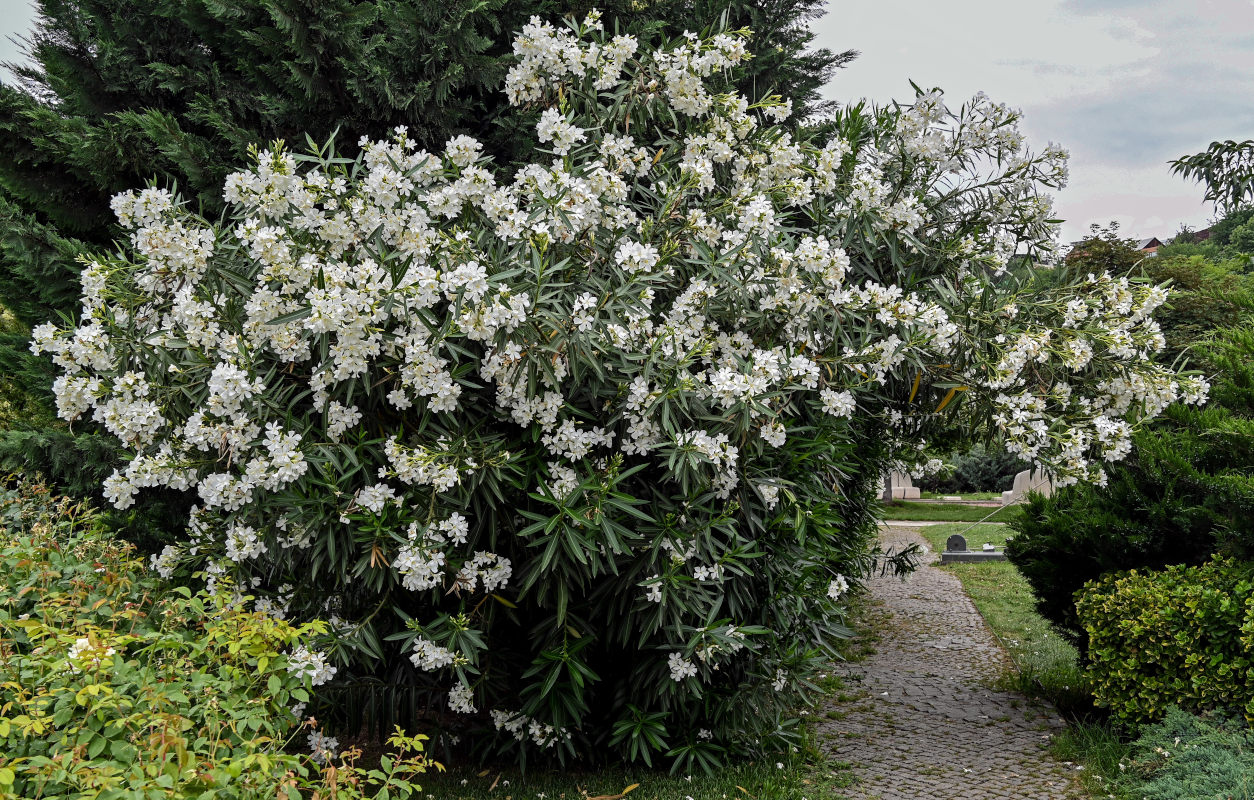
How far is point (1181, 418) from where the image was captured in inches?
180

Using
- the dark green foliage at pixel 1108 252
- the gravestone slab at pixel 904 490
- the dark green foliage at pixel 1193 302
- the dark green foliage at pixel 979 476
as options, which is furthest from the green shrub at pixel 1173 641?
the dark green foliage at pixel 979 476

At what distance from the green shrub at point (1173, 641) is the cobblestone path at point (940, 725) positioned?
1.71 ft

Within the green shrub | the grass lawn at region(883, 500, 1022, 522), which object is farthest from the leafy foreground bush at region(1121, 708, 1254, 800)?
the grass lawn at region(883, 500, 1022, 522)

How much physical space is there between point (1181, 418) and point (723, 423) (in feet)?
9.45

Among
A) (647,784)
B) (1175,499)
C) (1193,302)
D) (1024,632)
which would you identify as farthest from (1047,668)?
(1193,302)

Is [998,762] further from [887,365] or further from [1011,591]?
[1011,591]

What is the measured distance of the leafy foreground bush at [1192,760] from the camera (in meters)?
3.32

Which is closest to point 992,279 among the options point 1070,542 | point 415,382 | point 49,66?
point 1070,542

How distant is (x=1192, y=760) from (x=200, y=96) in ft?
20.2

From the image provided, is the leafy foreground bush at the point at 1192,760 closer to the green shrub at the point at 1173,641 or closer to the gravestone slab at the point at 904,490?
the green shrub at the point at 1173,641

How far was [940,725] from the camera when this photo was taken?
4789 millimetres

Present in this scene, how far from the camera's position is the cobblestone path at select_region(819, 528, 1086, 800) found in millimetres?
3955

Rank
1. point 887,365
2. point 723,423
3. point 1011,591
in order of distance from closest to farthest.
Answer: point 723,423 → point 887,365 → point 1011,591

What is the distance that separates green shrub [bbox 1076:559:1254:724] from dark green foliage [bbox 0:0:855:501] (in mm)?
3564
